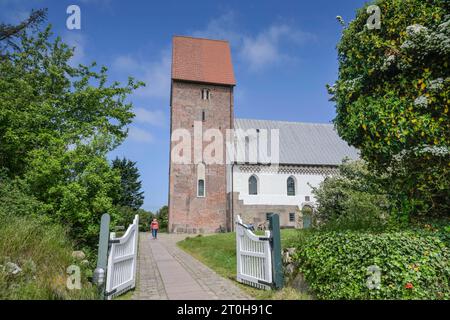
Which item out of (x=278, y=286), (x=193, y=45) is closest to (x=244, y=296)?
(x=278, y=286)

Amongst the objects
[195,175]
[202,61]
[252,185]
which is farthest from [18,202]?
[202,61]

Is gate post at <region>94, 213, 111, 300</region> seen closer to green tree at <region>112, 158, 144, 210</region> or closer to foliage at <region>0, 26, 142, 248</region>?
foliage at <region>0, 26, 142, 248</region>

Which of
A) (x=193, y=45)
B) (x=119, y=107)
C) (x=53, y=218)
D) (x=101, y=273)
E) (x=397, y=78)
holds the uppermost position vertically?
(x=193, y=45)

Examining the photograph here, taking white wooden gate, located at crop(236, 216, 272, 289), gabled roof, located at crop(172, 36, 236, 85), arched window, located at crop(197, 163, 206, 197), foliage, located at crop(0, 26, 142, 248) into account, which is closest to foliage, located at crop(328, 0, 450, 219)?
white wooden gate, located at crop(236, 216, 272, 289)

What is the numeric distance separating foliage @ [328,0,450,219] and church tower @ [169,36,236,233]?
83.2 feet

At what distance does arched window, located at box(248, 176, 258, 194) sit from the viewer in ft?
105

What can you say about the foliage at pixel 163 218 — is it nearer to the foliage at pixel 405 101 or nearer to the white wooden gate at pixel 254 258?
the white wooden gate at pixel 254 258

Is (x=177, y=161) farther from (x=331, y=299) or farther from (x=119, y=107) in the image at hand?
(x=331, y=299)

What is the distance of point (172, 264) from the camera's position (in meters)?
11.0

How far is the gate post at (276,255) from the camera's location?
20.2 ft

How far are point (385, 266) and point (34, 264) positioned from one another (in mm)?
6051

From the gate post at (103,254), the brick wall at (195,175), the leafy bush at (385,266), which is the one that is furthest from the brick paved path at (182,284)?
the brick wall at (195,175)

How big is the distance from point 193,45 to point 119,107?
2367 cm

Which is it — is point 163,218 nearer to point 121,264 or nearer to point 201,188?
point 201,188
